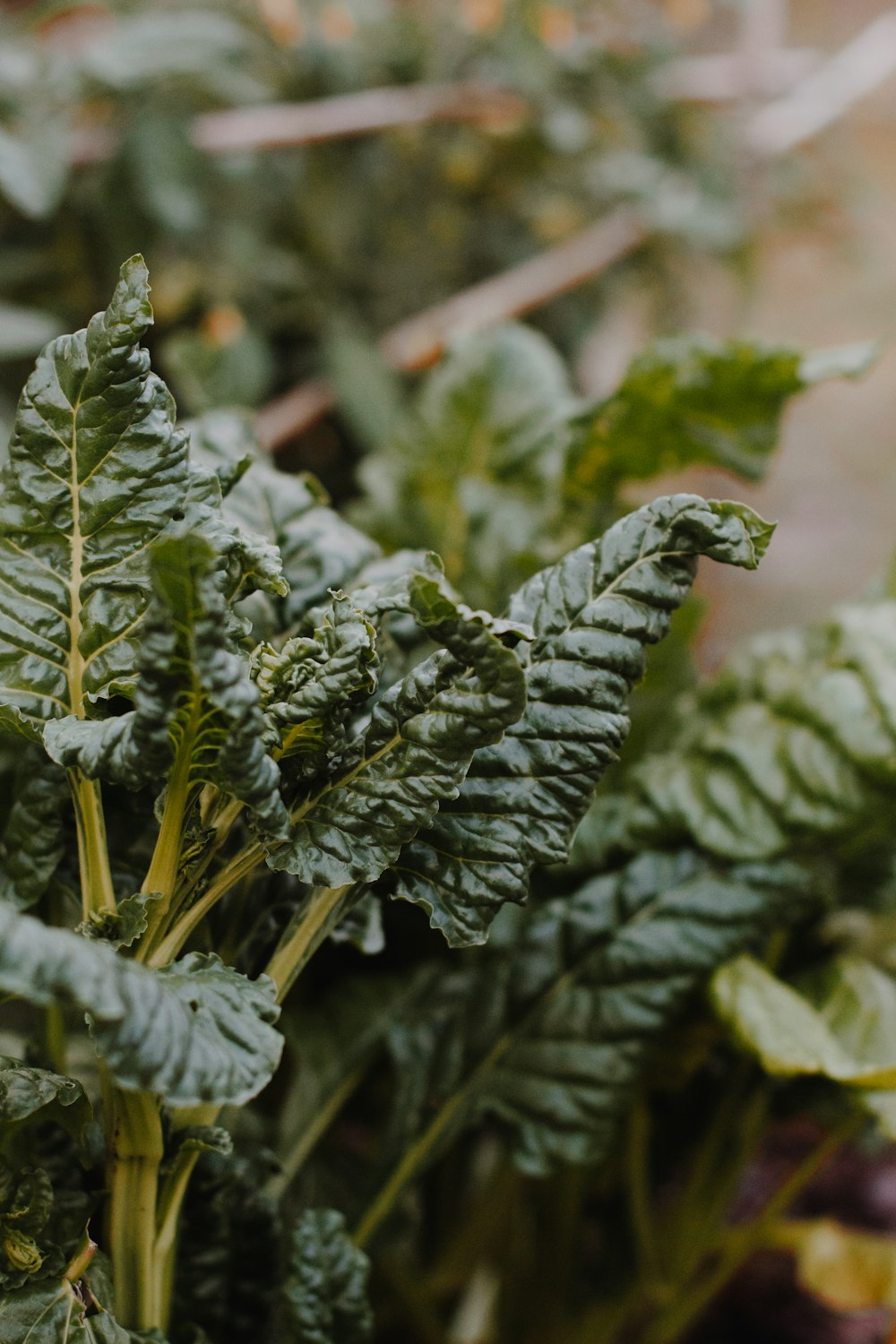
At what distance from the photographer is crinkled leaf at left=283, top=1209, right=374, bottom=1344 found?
60 centimetres

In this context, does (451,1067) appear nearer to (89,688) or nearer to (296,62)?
(89,688)

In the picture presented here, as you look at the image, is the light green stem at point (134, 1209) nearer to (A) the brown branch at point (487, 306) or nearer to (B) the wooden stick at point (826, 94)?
(A) the brown branch at point (487, 306)

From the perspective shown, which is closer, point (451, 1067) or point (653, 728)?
point (451, 1067)

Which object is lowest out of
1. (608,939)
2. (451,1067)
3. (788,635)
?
(451,1067)

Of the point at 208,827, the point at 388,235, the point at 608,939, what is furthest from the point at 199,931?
the point at 388,235

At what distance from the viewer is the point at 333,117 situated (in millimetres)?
1633

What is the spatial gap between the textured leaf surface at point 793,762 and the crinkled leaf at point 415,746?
0.33 metres

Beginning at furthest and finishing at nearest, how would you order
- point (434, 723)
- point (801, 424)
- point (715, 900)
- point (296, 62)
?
point (801, 424) → point (296, 62) → point (715, 900) → point (434, 723)

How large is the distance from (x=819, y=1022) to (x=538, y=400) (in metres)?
0.64

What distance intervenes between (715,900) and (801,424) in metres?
1.70

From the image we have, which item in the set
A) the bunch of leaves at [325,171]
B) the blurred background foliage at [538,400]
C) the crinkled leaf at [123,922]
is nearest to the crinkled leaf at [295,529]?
the blurred background foliage at [538,400]

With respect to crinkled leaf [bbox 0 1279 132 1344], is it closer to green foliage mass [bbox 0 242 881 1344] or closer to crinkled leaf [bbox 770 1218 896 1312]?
green foliage mass [bbox 0 242 881 1344]

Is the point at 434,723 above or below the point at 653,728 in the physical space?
below

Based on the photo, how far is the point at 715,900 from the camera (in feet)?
2.53
